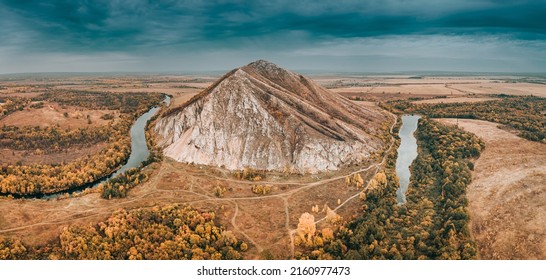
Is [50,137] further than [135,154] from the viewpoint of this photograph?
Yes

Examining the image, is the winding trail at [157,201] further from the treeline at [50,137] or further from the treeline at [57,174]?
the treeline at [50,137]

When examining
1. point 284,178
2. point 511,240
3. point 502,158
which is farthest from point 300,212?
point 502,158

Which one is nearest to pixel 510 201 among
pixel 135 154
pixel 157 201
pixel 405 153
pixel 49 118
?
pixel 405 153

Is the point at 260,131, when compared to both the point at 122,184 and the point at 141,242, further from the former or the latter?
the point at 141,242

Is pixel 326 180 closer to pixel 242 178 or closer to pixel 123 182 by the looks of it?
pixel 242 178

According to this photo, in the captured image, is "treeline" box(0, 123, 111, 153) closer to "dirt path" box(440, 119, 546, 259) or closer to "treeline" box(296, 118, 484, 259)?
"treeline" box(296, 118, 484, 259)

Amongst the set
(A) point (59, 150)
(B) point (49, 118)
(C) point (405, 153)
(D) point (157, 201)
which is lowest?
(D) point (157, 201)
